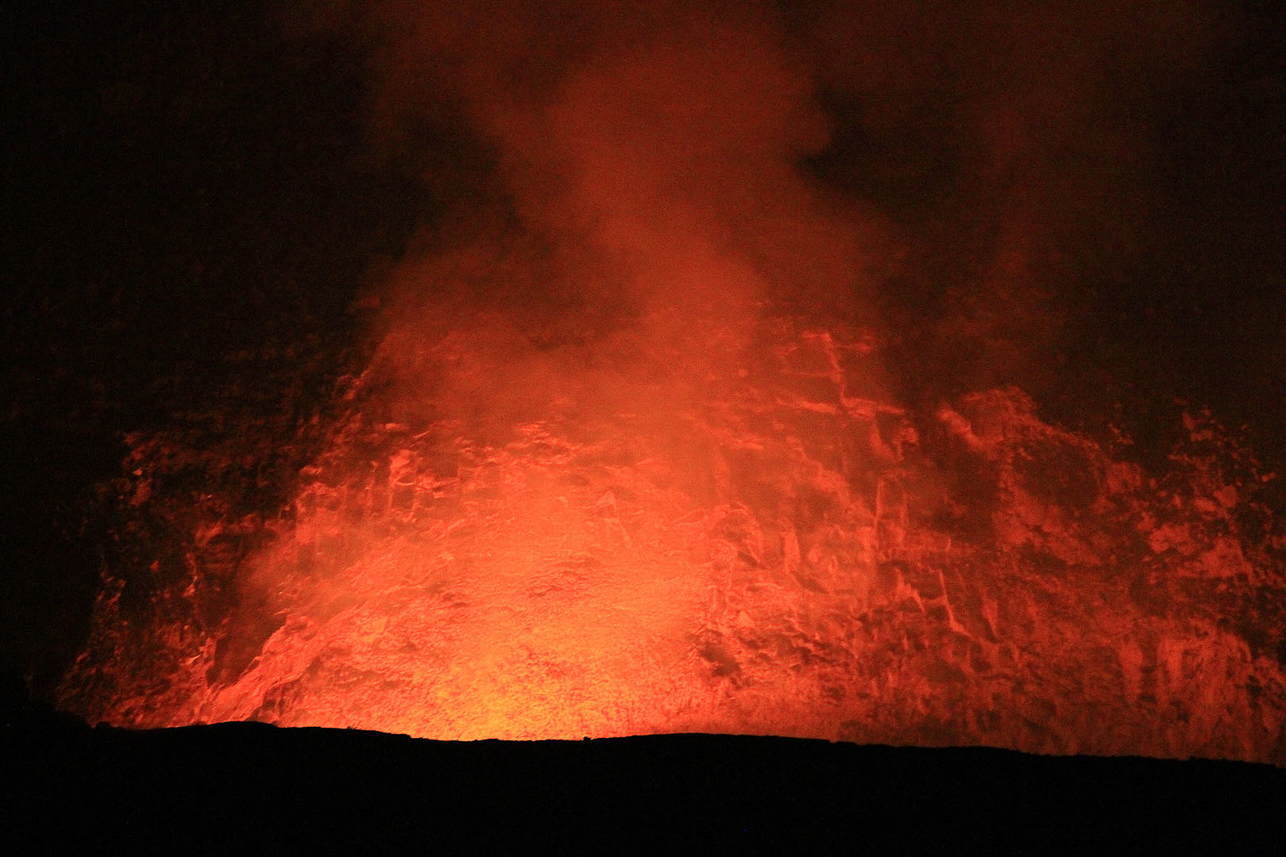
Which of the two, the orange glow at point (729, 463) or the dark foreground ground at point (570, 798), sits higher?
the orange glow at point (729, 463)

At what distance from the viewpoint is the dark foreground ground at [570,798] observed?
1.55m

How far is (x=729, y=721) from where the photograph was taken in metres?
2.28

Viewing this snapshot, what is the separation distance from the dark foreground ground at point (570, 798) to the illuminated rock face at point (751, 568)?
15.2 inches

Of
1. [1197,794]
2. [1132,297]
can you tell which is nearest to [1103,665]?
[1197,794]

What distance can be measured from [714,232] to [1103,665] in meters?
1.47

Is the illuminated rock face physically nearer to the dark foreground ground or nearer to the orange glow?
the orange glow

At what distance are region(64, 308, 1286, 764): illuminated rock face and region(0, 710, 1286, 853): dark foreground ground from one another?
39cm

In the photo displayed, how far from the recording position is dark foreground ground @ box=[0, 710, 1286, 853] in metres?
1.55

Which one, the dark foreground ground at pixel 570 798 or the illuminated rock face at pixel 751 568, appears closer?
the dark foreground ground at pixel 570 798

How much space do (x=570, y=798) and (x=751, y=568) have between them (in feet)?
2.82

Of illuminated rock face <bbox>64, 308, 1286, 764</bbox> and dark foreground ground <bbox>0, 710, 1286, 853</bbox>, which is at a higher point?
illuminated rock face <bbox>64, 308, 1286, 764</bbox>

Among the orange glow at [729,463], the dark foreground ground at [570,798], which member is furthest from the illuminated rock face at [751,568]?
the dark foreground ground at [570,798]

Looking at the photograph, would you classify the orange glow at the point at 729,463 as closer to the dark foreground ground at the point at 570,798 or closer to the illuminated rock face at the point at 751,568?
the illuminated rock face at the point at 751,568

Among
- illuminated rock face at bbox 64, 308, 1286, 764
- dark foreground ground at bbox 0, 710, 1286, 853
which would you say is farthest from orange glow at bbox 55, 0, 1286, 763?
dark foreground ground at bbox 0, 710, 1286, 853
